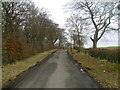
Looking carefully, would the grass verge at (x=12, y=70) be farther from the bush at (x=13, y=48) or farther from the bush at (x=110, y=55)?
the bush at (x=110, y=55)

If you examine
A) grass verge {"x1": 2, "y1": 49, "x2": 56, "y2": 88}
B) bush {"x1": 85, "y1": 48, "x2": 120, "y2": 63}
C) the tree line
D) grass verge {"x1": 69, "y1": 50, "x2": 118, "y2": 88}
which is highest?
the tree line

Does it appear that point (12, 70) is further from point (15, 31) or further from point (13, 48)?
point (15, 31)

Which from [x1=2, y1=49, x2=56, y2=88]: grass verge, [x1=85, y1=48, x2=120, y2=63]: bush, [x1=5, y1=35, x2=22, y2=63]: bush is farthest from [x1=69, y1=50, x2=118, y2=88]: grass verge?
[x1=5, y1=35, x2=22, y2=63]: bush

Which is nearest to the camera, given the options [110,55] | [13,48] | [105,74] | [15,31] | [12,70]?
[105,74]

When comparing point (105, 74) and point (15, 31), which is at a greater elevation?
point (15, 31)

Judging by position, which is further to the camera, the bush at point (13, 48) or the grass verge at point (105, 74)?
the bush at point (13, 48)

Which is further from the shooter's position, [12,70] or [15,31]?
[15,31]

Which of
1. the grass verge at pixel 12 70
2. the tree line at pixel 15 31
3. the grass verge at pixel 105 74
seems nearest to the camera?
the grass verge at pixel 105 74

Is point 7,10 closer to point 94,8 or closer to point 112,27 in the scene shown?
point 94,8

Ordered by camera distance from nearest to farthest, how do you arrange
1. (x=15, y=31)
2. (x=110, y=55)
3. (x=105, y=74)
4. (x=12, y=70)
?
(x=105, y=74) < (x=12, y=70) < (x=110, y=55) < (x=15, y=31)

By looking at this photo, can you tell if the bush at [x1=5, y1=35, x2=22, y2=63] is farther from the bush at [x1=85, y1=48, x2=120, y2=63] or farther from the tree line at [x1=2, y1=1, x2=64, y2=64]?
the bush at [x1=85, y1=48, x2=120, y2=63]

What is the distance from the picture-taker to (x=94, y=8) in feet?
98.8

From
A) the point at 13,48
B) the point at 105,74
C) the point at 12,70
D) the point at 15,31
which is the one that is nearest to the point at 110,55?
the point at 105,74

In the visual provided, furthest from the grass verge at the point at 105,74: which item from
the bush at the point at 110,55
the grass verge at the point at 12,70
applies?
the grass verge at the point at 12,70
